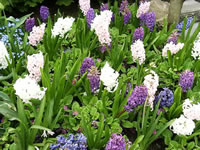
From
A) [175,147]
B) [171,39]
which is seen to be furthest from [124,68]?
[175,147]

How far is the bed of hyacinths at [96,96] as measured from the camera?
204 centimetres

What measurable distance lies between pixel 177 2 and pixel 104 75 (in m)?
2.12

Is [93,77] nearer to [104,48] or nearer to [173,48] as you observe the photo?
[104,48]

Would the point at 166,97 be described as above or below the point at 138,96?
below

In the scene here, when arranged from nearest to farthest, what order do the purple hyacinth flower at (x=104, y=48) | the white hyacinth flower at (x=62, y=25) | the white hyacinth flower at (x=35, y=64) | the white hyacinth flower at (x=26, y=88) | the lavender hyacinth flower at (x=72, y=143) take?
the lavender hyacinth flower at (x=72, y=143) → the white hyacinth flower at (x=26, y=88) → the white hyacinth flower at (x=35, y=64) → the white hyacinth flower at (x=62, y=25) → the purple hyacinth flower at (x=104, y=48)

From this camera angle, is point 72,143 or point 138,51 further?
point 138,51

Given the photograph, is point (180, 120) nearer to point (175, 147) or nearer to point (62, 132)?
point (175, 147)

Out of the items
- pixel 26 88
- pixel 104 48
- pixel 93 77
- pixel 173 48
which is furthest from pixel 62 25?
pixel 173 48

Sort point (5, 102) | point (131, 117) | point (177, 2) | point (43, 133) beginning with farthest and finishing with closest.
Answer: point (177, 2)
point (131, 117)
point (5, 102)
point (43, 133)

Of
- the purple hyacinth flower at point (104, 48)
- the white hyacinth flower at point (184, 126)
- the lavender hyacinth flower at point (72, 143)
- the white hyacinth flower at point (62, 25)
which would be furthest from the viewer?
the purple hyacinth flower at point (104, 48)

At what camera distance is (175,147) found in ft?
7.44

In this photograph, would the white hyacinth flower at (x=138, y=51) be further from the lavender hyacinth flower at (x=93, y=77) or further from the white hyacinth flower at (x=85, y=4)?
the white hyacinth flower at (x=85, y=4)

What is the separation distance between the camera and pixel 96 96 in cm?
248

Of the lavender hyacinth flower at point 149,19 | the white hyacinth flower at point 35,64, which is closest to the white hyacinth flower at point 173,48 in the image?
the lavender hyacinth flower at point 149,19
